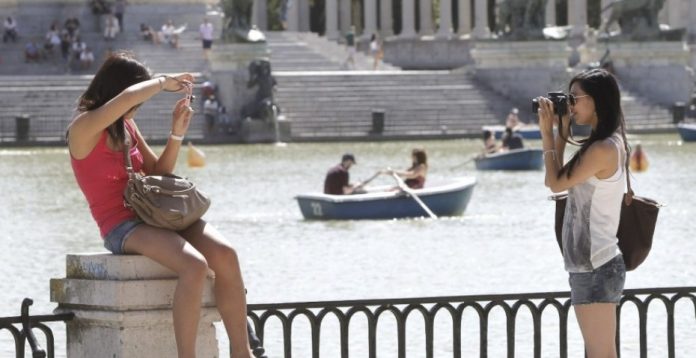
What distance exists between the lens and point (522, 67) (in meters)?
69.6

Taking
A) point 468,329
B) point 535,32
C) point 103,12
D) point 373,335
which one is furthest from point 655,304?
point 103,12

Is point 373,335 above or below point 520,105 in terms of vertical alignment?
above

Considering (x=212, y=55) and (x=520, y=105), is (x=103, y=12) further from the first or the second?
(x=520, y=105)

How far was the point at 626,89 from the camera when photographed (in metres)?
70.8

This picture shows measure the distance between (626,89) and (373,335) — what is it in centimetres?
5857

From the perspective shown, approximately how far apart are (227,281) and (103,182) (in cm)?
86

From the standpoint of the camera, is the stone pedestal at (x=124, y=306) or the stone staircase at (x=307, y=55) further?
the stone staircase at (x=307, y=55)

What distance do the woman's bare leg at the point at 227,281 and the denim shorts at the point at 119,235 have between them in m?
0.26

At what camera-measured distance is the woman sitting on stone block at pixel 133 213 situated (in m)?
11.2

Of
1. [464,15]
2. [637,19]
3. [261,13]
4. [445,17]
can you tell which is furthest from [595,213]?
[261,13]

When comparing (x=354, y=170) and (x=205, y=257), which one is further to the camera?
(x=354, y=170)

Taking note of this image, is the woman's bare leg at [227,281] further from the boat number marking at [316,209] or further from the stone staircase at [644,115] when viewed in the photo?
the stone staircase at [644,115]

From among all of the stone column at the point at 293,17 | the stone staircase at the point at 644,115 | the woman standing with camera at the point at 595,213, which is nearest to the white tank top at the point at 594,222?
the woman standing with camera at the point at 595,213

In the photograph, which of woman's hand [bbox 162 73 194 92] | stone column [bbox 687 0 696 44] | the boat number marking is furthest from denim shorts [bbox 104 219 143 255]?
stone column [bbox 687 0 696 44]
